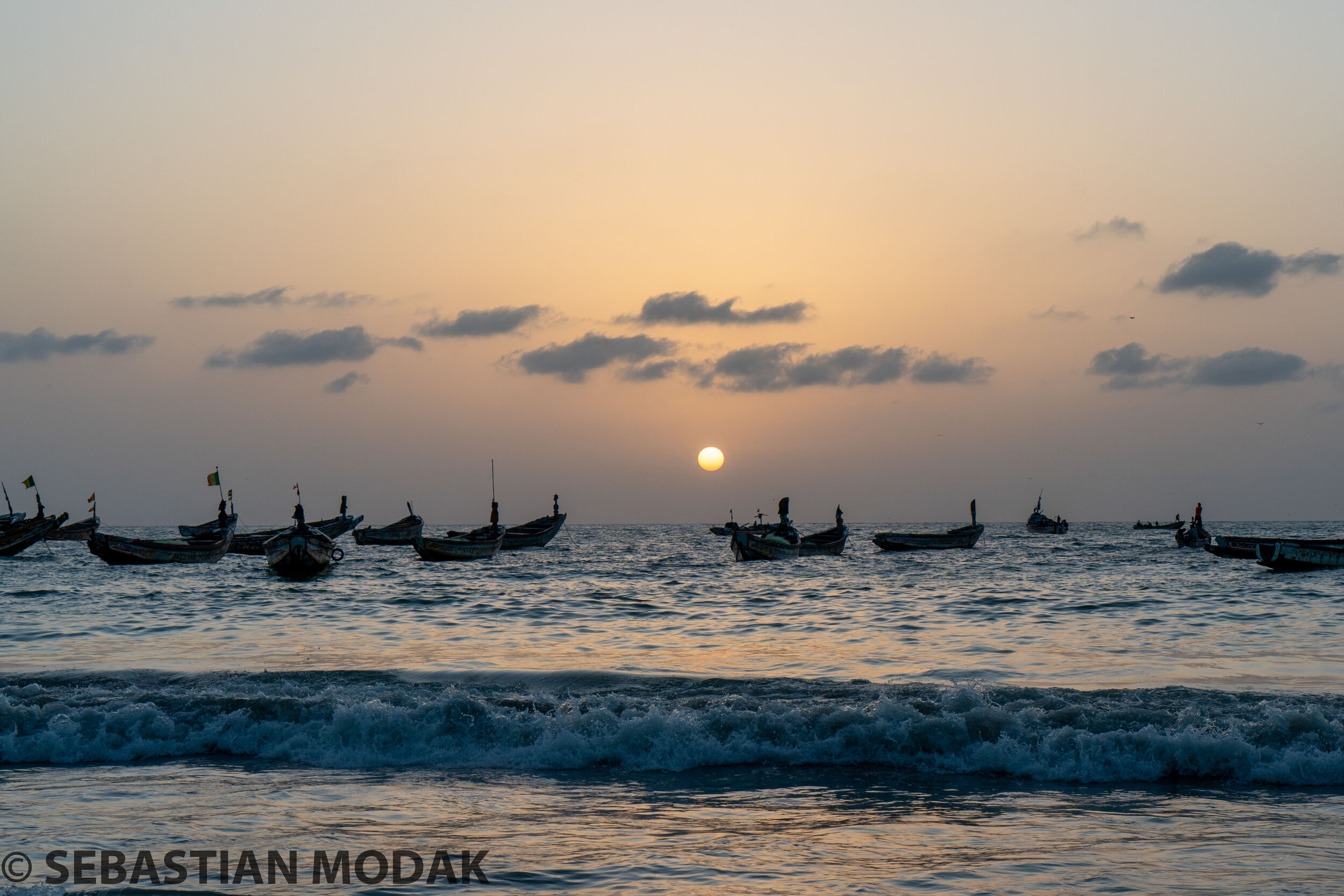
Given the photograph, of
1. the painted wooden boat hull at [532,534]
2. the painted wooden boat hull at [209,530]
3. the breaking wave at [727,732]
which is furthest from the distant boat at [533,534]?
the breaking wave at [727,732]

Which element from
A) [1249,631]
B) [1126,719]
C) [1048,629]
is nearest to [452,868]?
[1126,719]

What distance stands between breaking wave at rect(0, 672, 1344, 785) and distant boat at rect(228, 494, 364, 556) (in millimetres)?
44578

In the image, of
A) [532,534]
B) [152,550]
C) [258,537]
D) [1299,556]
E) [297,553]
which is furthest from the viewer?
[532,534]

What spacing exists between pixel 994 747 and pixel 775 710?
2.95 m

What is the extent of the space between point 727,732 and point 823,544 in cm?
5574

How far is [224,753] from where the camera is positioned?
42.6ft

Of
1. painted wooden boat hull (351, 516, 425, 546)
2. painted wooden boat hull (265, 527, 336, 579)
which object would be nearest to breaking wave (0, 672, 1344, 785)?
painted wooden boat hull (265, 527, 336, 579)

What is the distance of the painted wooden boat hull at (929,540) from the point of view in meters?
75.1

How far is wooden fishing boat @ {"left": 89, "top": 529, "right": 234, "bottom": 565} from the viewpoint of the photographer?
57.0 meters

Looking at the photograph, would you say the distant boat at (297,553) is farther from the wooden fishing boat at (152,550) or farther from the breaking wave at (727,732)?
the breaking wave at (727,732)

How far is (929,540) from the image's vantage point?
254ft

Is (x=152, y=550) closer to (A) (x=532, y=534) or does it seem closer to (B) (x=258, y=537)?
(B) (x=258, y=537)

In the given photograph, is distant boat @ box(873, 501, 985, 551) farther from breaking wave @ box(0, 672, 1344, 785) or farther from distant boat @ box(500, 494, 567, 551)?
breaking wave @ box(0, 672, 1344, 785)

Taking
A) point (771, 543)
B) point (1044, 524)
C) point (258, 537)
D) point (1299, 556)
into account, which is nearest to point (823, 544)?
point (771, 543)
